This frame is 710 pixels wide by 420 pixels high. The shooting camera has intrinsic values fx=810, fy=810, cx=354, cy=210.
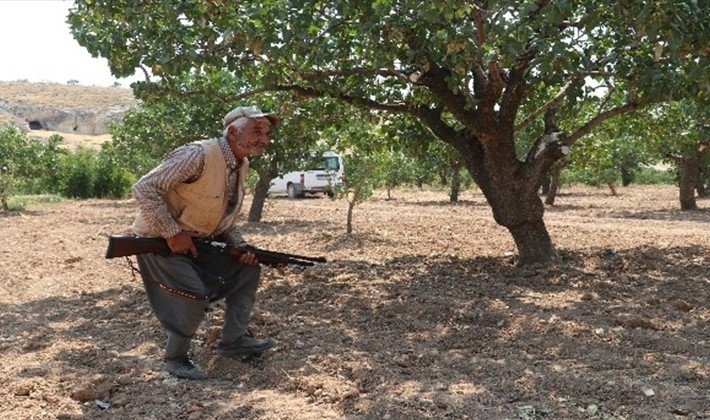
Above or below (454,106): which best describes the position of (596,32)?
above

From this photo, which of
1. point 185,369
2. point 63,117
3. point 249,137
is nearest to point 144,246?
point 185,369

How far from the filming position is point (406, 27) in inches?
228

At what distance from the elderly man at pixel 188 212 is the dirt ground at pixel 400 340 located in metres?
0.34

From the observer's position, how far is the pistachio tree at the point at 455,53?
4.88 meters

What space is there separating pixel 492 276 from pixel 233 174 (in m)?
3.82

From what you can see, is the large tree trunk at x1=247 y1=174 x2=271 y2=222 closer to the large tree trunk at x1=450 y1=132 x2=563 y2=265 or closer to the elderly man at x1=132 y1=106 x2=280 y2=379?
the large tree trunk at x1=450 y1=132 x2=563 y2=265

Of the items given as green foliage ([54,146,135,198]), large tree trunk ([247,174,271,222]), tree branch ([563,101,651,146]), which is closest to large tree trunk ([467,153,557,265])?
tree branch ([563,101,651,146])

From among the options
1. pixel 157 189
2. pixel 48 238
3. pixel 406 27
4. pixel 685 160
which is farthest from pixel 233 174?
pixel 685 160

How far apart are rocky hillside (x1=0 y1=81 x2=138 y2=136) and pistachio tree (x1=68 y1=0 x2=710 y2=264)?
58478mm

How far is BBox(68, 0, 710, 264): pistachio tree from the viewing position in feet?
16.0

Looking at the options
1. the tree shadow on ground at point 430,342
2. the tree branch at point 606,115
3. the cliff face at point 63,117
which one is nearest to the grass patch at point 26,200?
the tree shadow on ground at point 430,342

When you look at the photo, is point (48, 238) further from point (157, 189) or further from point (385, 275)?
point (157, 189)

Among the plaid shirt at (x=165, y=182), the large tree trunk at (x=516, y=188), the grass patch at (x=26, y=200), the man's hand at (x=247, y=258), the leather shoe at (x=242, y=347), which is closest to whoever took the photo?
the plaid shirt at (x=165, y=182)

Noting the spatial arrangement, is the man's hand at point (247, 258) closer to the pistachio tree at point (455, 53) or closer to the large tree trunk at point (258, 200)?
the pistachio tree at point (455, 53)
